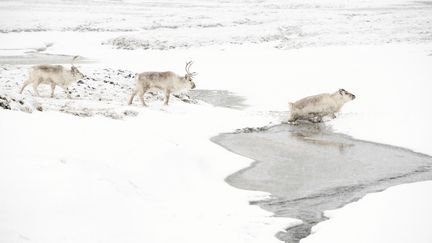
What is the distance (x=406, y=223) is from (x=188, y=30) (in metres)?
32.8

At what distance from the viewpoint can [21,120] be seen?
8844 mm

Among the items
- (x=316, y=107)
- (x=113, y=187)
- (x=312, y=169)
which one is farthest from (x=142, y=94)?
(x=113, y=187)

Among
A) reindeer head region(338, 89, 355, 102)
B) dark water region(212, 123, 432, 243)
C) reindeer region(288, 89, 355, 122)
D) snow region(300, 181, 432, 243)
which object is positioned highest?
reindeer head region(338, 89, 355, 102)

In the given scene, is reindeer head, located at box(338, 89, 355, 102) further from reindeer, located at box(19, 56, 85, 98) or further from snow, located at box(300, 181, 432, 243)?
reindeer, located at box(19, 56, 85, 98)

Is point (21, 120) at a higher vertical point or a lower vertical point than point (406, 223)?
higher

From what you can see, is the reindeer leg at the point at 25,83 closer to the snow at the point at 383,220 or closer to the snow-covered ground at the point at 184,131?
the snow-covered ground at the point at 184,131

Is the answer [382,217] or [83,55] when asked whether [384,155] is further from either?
[83,55]

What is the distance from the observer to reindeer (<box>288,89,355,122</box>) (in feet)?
49.2

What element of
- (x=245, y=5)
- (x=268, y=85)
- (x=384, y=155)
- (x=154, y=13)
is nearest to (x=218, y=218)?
(x=384, y=155)

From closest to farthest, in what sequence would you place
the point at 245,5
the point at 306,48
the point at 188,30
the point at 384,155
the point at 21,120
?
1. the point at 21,120
2. the point at 384,155
3. the point at 306,48
4. the point at 188,30
5. the point at 245,5

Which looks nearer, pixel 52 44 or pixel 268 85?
pixel 268 85

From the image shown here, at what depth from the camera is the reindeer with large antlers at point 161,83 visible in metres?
15.6

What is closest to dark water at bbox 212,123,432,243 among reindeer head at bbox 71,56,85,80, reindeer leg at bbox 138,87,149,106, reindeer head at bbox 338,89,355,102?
reindeer head at bbox 338,89,355,102

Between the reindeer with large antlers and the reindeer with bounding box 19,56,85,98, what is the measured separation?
1944 millimetres
